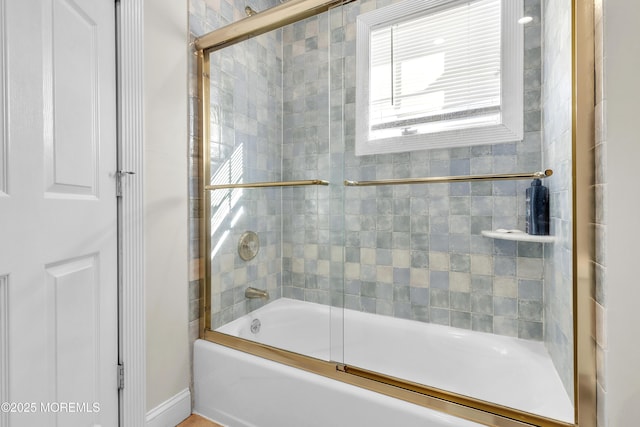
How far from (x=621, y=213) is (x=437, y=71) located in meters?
1.23

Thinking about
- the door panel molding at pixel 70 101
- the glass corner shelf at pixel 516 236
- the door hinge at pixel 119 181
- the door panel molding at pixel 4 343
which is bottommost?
the door panel molding at pixel 4 343

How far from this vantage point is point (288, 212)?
1.80m

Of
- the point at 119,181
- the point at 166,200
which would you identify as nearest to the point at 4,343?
the point at 119,181

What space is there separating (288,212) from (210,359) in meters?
0.85

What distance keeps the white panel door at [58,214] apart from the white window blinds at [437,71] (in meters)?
1.35

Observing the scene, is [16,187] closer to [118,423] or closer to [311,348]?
[118,423]

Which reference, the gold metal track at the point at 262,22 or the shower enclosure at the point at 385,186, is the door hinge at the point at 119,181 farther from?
the gold metal track at the point at 262,22

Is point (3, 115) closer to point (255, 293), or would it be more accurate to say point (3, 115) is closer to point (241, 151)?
point (241, 151)

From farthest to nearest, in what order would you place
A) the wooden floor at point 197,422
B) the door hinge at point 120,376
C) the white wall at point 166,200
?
the wooden floor at point 197,422 → the white wall at point 166,200 → the door hinge at point 120,376

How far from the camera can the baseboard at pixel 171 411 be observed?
1.30m

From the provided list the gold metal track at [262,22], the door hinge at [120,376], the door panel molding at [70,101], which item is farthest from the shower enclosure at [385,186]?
the door panel molding at [70,101]

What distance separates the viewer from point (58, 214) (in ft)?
3.06

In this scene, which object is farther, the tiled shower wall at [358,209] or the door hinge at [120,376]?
the tiled shower wall at [358,209]

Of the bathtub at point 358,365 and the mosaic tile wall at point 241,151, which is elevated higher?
the mosaic tile wall at point 241,151
